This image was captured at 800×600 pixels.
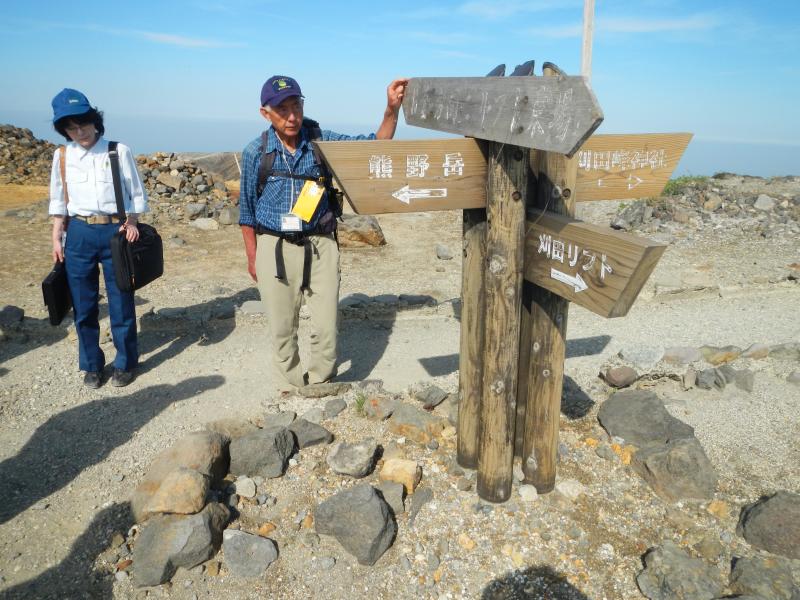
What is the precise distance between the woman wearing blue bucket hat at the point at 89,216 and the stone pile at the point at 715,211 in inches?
348

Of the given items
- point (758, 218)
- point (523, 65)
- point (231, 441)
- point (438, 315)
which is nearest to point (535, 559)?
point (231, 441)

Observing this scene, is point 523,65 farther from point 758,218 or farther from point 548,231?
point 758,218

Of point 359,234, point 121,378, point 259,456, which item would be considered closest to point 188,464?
point 259,456

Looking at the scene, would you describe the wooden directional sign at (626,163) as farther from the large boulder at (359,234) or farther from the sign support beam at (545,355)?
the large boulder at (359,234)

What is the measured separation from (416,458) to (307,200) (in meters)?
1.98

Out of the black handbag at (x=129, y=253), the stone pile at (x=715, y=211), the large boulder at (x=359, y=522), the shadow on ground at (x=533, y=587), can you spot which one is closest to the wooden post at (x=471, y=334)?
the large boulder at (x=359, y=522)

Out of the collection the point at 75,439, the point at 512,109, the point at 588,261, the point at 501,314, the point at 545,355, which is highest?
the point at 512,109

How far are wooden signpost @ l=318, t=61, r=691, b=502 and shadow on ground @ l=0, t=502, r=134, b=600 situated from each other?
2.15m

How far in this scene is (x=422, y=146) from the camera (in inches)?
113

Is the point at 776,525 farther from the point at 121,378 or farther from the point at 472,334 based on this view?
the point at 121,378

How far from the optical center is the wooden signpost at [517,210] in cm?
242

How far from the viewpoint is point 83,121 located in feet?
14.9

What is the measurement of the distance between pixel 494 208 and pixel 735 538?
7.58 feet

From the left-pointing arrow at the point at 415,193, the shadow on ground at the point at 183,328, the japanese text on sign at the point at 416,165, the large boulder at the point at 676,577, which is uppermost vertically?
the japanese text on sign at the point at 416,165
